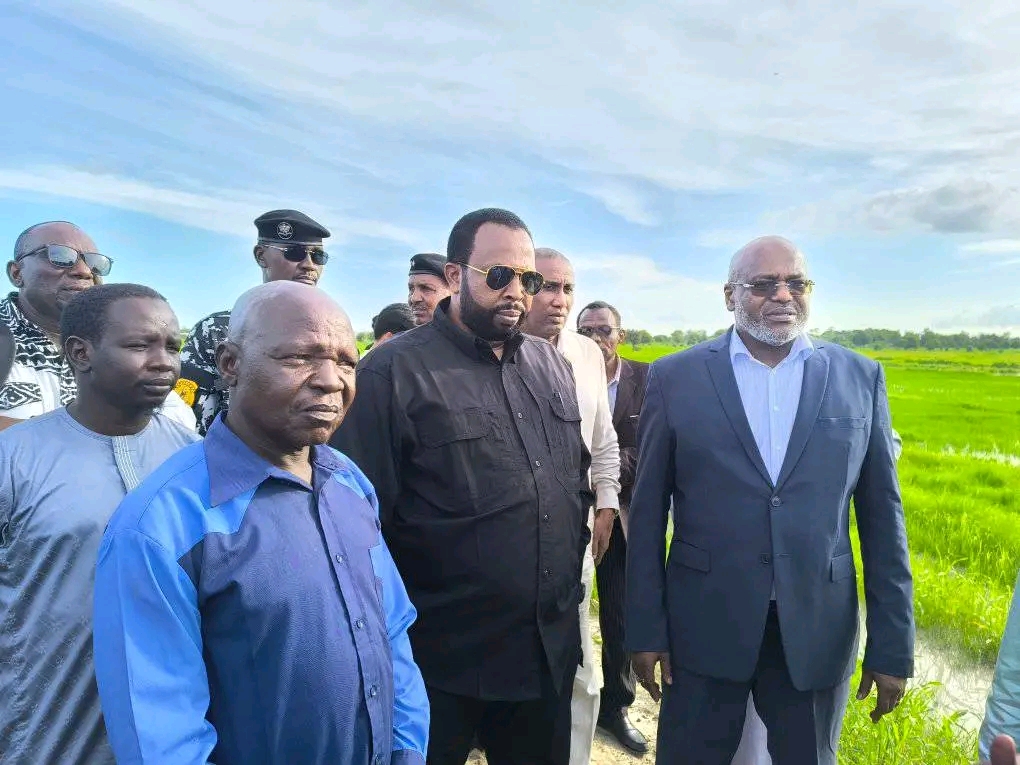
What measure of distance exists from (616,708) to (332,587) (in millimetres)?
3318

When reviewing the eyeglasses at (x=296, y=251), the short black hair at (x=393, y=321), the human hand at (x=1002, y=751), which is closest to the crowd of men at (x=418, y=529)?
the human hand at (x=1002, y=751)

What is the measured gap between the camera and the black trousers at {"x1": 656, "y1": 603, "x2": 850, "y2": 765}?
271 cm

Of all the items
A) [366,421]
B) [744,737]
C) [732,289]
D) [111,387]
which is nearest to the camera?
[111,387]

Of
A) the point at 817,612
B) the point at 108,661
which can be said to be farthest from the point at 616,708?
the point at 108,661

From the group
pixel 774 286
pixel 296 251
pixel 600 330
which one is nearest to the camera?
pixel 774 286

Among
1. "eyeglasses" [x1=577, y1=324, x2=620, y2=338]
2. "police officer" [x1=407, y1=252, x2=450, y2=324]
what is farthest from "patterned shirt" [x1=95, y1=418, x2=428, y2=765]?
"eyeglasses" [x1=577, y1=324, x2=620, y2=338]

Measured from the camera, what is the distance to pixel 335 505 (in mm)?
1765

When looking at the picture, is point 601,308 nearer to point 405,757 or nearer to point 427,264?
point 427,264

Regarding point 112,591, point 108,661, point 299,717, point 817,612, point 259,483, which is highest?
point 259,483

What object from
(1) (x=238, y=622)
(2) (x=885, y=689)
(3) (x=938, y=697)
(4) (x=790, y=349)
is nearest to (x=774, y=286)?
(4) (x=790, y=349)

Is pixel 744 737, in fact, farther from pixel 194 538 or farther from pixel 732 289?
pixel 194 538

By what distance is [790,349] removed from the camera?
2980 mm

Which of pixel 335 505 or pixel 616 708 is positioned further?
pixel 616 708

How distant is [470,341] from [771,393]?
125 cm
